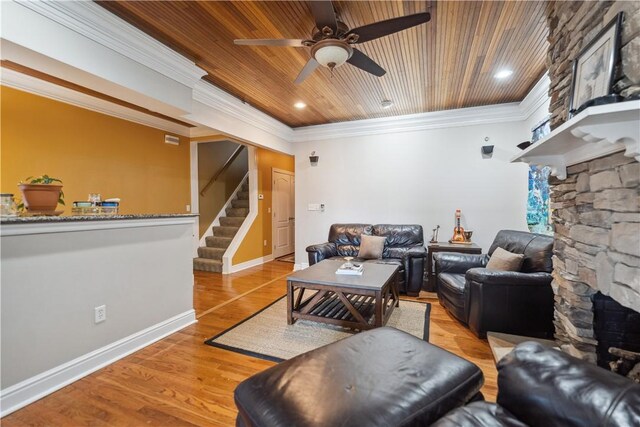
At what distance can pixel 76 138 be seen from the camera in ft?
11.2

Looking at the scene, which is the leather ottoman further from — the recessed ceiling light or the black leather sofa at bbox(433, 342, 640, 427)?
the recessed ceiling light

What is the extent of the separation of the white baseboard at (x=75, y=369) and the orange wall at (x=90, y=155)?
2.14 m

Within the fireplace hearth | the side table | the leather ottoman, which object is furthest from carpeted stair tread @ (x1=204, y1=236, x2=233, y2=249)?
the fireplace hearth

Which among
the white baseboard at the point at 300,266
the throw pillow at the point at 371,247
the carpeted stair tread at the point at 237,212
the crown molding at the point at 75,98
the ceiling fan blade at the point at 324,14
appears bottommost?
the white baseboard at the point at 300,266

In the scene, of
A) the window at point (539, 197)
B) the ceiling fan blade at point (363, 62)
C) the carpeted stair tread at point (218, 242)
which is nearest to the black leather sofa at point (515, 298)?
the window at point (539, 197)

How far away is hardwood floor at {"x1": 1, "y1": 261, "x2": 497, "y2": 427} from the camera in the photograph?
1662 mm

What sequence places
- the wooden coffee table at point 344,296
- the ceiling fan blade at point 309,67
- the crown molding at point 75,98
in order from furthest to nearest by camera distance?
the crown molding at point 75,98 → the wooden coffee table at point 344,296 → the ceiling fan blade at point 309,67

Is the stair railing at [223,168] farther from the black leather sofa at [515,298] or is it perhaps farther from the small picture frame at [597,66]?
the small picture frame at [597,66]

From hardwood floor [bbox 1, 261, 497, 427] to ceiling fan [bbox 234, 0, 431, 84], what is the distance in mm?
2453

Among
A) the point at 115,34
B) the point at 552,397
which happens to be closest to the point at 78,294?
the point at 115,34

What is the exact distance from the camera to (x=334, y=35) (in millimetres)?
2016

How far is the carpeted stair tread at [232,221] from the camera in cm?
608

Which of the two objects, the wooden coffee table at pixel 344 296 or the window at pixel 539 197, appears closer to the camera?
the wooden coffee table at pixel 344 296

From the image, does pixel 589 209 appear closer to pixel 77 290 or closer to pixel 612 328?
pixel 612 328
